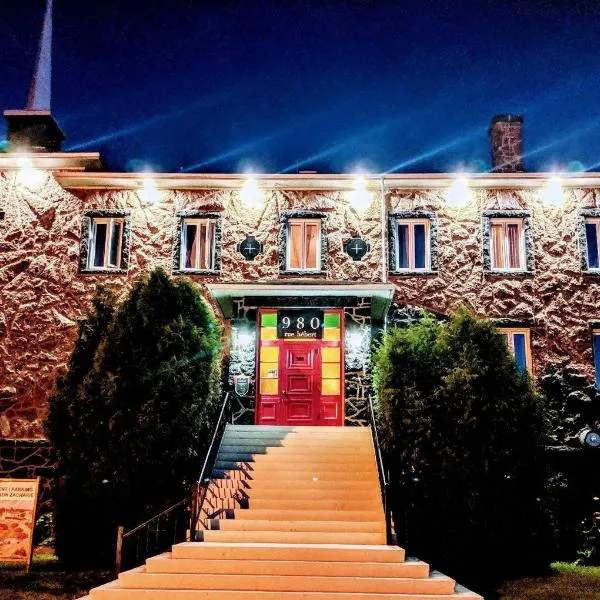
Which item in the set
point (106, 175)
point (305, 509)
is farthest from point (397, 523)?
point (106, 175)

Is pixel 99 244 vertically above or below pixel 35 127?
below

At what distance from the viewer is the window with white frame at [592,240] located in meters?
16.0

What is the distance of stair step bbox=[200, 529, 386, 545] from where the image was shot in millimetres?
10250

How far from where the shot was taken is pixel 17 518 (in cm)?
1123

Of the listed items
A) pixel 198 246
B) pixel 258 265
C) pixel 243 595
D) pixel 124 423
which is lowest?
pixel 243 595

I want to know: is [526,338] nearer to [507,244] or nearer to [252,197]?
[507,244]

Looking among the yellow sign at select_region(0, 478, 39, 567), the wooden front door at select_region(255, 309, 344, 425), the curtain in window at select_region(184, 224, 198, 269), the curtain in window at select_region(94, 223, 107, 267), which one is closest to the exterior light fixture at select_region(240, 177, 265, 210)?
the curtain in window at select_region(184, 224, 198, 269)

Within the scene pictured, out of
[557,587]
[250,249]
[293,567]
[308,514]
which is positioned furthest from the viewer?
[250,249]

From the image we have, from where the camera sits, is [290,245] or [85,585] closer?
[85,585]

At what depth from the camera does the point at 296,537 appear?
1030 centimetres

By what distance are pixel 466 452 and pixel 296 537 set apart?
132 inches

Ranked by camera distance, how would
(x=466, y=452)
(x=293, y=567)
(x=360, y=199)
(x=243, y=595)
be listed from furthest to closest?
(x=360, y=199) < (x=466, y=452) < (x=293, y=567) < (x=243, y=595)

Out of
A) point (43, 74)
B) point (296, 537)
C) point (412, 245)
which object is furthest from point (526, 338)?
point (43, 74)

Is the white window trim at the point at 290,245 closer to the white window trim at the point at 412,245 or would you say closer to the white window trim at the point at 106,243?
the white window trim at the point at 412,245
